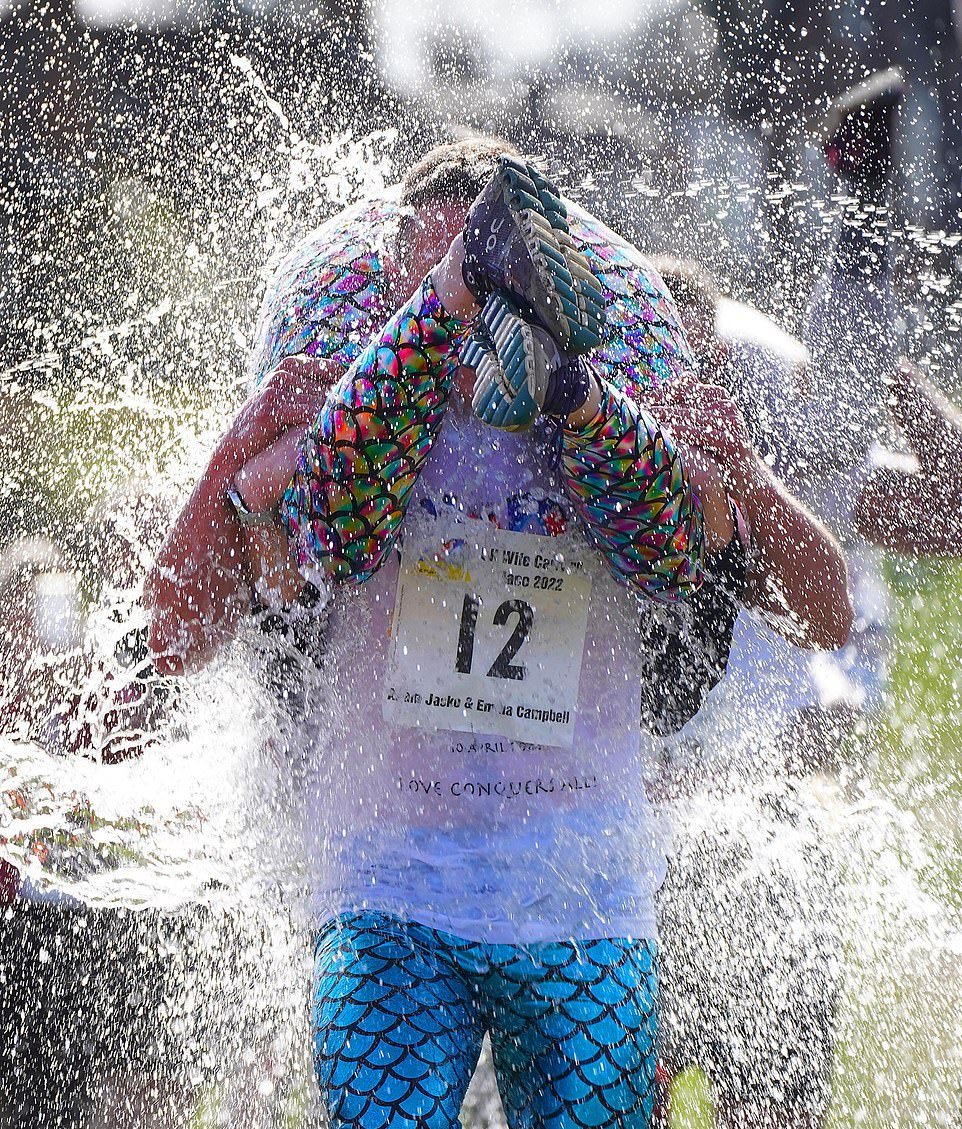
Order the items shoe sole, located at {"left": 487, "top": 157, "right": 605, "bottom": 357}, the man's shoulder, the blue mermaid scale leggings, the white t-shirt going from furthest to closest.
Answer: the man's shoulder
the white t-shirt
the blue mermaid scale leggings
shoe sole, located at {"left": 487, "top": 157, "right": 605, "bottom": 357}

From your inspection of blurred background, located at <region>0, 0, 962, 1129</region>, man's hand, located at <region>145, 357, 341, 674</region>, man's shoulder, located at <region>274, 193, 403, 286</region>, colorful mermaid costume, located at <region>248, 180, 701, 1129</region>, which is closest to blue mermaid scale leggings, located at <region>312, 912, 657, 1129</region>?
colorful mermaid costume, located at <region>248, 180, 701, 1129</region>

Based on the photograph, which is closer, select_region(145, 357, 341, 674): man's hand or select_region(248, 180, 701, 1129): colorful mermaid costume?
select_region(248, 180, 701, 1129): colorful mermaid costume

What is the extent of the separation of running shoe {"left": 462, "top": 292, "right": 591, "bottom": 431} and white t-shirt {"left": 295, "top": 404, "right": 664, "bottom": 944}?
356 millimetres

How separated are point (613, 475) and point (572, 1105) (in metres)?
0.88

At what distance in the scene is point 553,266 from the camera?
140 centimetres

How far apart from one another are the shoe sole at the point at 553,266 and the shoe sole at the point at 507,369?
35 mm

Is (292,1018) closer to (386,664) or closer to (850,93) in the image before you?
(386,664)

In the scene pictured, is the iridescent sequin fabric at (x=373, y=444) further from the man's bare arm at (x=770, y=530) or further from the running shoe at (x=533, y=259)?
the man's bare arm at (x=770, y=530)

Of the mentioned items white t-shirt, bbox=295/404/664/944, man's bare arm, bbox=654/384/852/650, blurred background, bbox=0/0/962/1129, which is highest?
man's bare arm, bbox=654/384/852/650

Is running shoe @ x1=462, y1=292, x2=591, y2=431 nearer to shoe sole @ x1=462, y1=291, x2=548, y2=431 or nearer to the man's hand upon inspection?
shoe sole @ x1=462, y1=291, x2=548, y2=431

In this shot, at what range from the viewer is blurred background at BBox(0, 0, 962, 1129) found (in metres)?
2.96

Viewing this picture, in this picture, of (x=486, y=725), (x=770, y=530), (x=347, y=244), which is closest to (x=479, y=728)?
(x=486, y=725)

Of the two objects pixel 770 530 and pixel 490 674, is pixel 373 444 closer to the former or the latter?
pixel 490 674

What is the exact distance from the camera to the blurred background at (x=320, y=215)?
296cm
